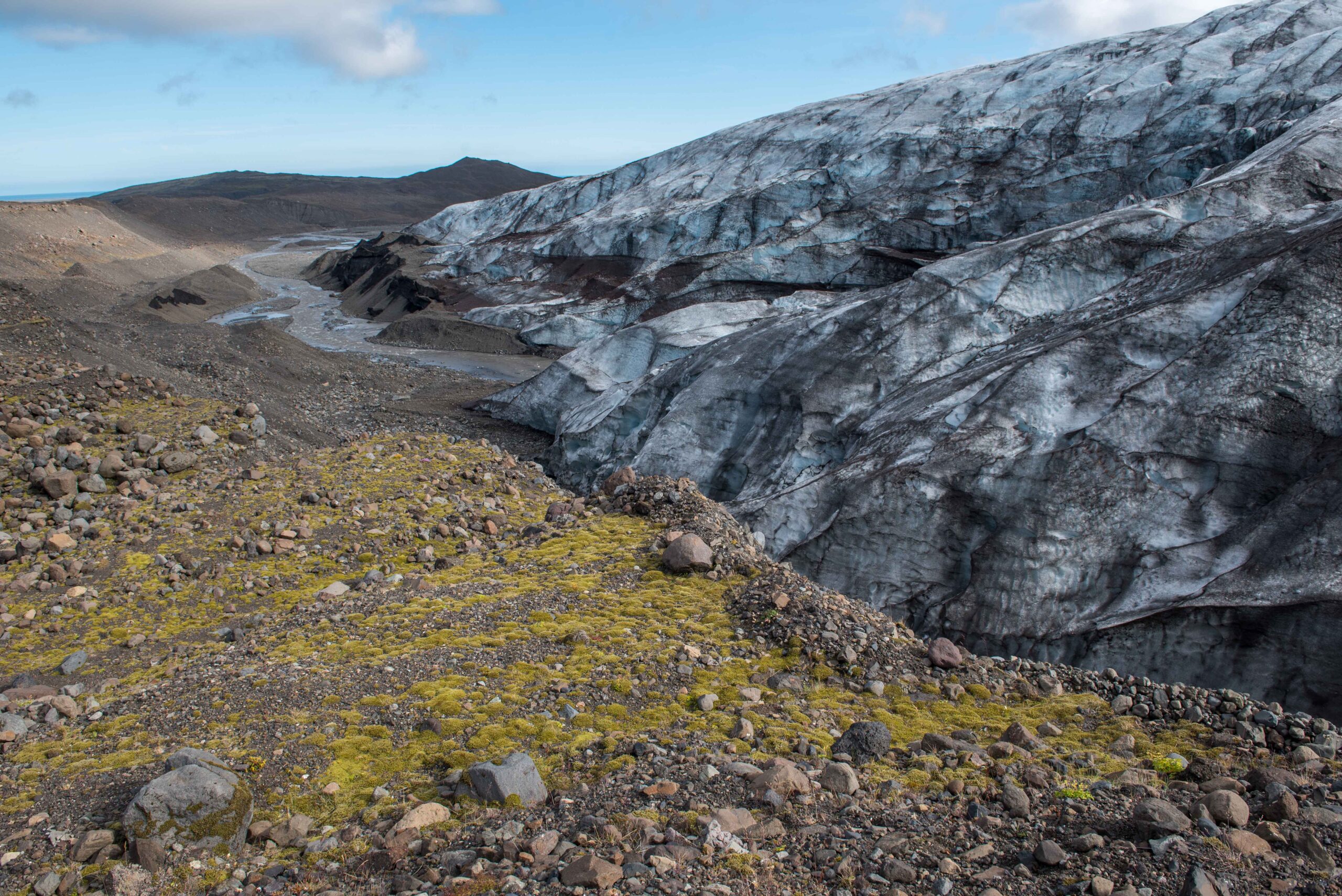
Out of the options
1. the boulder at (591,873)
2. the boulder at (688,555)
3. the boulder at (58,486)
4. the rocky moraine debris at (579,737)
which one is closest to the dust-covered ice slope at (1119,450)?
the rocky moraine debris at (579,737)

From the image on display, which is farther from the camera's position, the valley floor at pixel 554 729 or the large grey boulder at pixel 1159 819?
the valley floor at pixel 554 729

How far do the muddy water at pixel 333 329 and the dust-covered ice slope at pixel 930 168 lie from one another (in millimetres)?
4251

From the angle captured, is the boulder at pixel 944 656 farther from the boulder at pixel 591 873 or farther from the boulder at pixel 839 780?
the boulder at pixel 591 873

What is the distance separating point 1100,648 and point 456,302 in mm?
44948

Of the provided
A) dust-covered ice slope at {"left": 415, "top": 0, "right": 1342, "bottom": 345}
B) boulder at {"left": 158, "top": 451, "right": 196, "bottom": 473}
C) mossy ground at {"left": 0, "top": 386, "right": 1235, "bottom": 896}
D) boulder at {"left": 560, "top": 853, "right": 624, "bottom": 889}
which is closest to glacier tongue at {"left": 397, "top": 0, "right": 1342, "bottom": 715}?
dust-covered ice slope at {"left": 415, "top": 0, "right": 1342, "bottom": 345}

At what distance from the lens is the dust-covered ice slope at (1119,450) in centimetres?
1054

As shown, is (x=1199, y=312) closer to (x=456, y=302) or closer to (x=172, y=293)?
(x=456, y=302)

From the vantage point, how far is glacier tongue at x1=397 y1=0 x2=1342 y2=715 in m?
10.8

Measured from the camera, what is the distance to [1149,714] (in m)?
6.95

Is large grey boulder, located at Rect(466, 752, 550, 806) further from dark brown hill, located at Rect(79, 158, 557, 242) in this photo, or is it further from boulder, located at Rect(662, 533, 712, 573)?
dark brown hill, located at Rect(79, 158, 557, 242)

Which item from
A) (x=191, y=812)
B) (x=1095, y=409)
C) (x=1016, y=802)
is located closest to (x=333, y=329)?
(x=1095, y=409)

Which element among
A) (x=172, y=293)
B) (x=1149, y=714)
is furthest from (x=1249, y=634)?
(x=172, y=293)

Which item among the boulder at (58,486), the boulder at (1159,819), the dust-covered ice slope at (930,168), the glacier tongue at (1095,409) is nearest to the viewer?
the boulder at (1159,819)

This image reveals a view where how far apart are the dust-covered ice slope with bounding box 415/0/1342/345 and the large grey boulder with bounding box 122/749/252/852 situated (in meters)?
29.1
